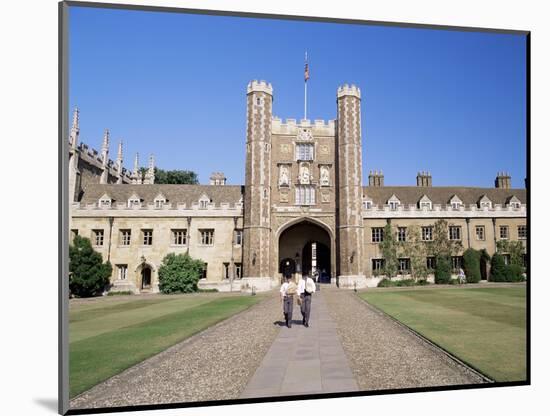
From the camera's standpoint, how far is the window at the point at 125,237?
27125 millimetres

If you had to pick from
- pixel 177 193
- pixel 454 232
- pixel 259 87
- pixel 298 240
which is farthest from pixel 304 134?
pixel 454 232

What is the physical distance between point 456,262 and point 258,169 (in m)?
14.4

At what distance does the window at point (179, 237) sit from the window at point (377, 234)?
13020mm

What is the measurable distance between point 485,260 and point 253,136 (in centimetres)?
1698

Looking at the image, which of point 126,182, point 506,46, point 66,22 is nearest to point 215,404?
point 66,22

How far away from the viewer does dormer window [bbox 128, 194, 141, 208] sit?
2800cm

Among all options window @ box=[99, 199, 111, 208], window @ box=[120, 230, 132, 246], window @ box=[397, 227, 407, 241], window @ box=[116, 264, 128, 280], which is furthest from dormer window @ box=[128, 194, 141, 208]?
window @ box=[397, 227, 407, 241]

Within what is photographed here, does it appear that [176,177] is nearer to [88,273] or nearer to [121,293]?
[121,293]

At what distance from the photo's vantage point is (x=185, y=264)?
26.2 meters

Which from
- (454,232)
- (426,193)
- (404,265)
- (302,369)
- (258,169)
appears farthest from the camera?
(426,193)

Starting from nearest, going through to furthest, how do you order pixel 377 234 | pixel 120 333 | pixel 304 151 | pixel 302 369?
pixel 302 369 → pixel 120 333 → pixel 377 234 → pixel 304 151

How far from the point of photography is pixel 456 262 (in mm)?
28062

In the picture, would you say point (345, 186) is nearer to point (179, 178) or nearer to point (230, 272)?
point (230, 272)

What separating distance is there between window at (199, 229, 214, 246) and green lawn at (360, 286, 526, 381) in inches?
582
